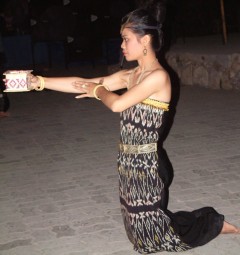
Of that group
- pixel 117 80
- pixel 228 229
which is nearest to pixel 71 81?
pixel 117 80

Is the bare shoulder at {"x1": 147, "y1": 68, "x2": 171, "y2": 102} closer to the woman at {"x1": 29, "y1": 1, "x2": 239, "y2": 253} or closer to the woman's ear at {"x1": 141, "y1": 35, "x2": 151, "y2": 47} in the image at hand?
the woman at {"x1": 29, "y1": 1, "x2": 239, "y2": 253}

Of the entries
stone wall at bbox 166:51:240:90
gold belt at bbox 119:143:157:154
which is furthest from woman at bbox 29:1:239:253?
stone wall at bbox 166:51:240:90

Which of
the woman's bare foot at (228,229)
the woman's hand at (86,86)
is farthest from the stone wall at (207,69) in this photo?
the woman's hand at (86,86)

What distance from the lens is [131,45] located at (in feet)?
9.09

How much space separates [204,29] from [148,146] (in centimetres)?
1313

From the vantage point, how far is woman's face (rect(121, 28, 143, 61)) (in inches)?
108

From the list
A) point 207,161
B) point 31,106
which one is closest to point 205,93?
point 31,106

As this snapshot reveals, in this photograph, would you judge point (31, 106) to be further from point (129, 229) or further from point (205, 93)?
point (129, 229)

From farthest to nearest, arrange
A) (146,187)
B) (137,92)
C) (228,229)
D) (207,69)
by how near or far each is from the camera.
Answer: (207,69)
(228,229)
(146,187)
(137,92)

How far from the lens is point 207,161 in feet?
17.2

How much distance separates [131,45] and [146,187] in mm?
→ 931

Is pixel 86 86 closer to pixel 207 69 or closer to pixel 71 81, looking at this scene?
pixel 71 81

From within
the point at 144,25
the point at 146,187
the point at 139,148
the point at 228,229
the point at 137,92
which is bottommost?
the point at 228,229

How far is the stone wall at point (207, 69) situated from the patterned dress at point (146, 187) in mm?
6607
